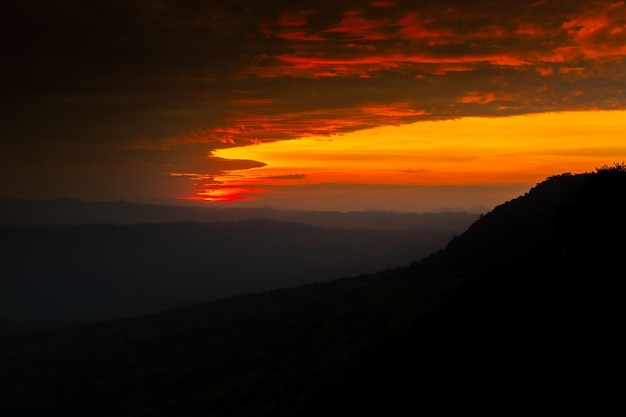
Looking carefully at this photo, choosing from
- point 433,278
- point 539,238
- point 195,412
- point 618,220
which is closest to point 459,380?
point 618,220

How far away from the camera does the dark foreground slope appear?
24297mm

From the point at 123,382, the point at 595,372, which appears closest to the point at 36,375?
the point at 123,382

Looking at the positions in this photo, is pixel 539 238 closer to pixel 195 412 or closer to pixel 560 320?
pixel 560 320

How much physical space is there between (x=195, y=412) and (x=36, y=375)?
4672 centimetres

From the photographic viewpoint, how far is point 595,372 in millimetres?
21297

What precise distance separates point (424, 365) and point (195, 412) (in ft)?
102

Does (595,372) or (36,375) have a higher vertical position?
(595,372)

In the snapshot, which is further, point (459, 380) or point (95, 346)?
point (95, 346)

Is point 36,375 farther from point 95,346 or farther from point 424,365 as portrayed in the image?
point 424,365

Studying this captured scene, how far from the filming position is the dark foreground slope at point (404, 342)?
957 inches

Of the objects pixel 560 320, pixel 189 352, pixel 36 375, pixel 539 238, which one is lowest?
pixel 36 375

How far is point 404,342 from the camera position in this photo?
35969mm

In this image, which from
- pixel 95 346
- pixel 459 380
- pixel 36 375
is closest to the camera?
pixel 459 380

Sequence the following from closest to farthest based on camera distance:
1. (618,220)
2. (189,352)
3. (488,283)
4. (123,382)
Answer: (618,220)
(488,283)
(123,382)
(189,352)
